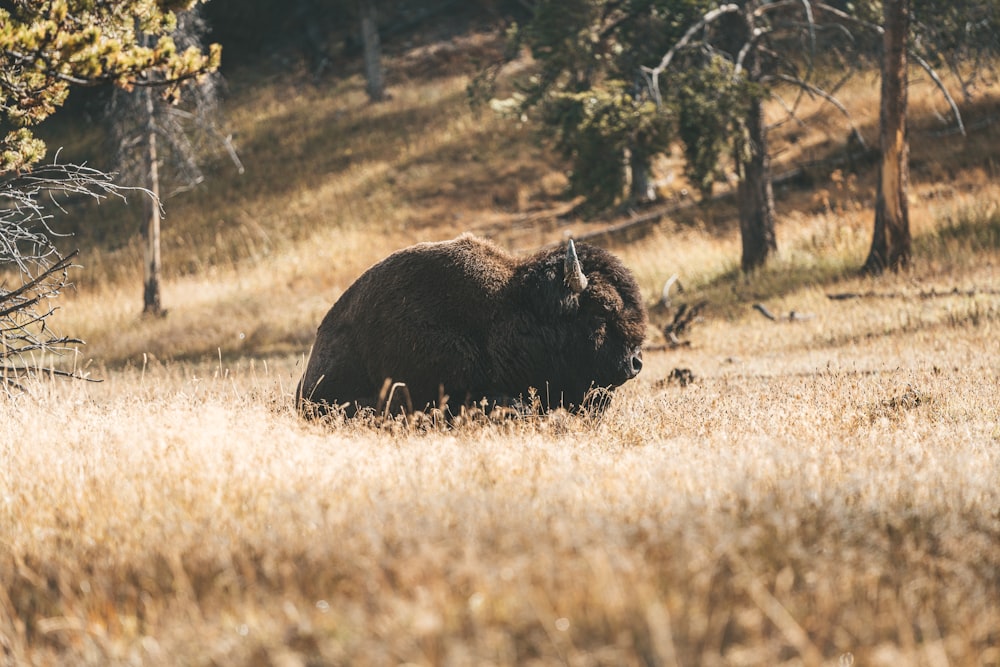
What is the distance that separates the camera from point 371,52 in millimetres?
39750

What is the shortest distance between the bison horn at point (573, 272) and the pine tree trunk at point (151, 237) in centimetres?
1542

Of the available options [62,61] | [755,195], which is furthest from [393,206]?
[62,61]

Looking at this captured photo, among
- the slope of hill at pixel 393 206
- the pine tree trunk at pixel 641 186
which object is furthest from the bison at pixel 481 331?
the pine tree trunk at pixel 641 186

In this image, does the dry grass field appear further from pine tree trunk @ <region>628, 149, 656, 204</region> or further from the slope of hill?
pine tree trunk @ <region>628, 149, 656, 204</region>

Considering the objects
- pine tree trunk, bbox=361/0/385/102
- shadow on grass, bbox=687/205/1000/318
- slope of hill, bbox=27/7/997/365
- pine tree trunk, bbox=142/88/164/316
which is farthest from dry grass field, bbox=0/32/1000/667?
pine tree trunk, bbox=361/0/385/102

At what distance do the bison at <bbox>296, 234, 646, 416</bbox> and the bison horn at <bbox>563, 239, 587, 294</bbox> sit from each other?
0.04 feet

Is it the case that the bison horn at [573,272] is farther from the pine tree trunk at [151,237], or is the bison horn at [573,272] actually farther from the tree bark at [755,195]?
the pine tree trunk at [151,237]

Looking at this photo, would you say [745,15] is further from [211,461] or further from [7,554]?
[7,554]

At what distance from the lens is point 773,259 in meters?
17.9

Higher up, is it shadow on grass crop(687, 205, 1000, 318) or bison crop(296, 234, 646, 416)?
bison crop(296, 234, 646, 416)

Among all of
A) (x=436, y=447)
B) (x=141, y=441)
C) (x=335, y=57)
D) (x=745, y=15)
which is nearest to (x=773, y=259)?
(x=745, y=15)

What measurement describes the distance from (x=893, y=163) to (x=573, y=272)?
11.1 m

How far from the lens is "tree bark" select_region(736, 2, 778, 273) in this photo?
58.3 ft

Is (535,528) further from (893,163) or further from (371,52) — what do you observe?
(371,52)
